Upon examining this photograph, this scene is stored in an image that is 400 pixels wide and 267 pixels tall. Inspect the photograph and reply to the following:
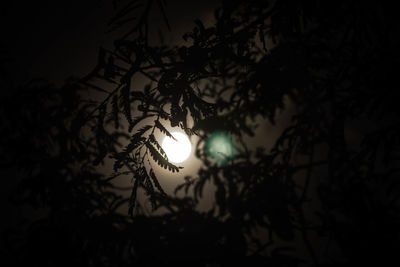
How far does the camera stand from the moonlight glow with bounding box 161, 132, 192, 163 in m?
1.23

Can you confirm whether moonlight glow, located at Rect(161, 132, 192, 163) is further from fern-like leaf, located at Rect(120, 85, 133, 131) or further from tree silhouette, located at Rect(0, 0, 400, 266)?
fern-like leaf, located at Rect(120, 85, 133, 131)

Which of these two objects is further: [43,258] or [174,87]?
[43,258]

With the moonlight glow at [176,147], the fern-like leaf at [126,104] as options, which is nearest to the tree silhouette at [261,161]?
the moonlight glow at [176,147]

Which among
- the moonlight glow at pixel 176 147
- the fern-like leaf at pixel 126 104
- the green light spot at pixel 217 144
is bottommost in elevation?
the fern-like leaf at pixel 126 104

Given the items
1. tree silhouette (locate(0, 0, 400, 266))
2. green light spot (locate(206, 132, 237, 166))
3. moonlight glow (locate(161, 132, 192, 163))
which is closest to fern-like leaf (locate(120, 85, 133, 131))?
tree silhouette (locate(0, 0, 400, 266))

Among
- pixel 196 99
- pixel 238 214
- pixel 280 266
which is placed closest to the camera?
pixel 196 99

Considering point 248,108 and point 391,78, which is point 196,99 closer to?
point 248,108

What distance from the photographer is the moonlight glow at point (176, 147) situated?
1234 millimetres

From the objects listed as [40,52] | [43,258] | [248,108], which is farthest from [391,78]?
[40,52]

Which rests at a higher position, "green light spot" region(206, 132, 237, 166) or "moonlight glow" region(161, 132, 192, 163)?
"green light spot" region(206, 132, 237, 166)

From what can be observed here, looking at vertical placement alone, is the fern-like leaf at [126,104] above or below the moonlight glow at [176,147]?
below

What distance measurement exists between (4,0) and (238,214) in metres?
1.64

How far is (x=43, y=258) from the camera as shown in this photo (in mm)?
1145

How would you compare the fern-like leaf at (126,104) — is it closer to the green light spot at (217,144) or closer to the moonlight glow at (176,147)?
the moonlight glow at (176,147)
